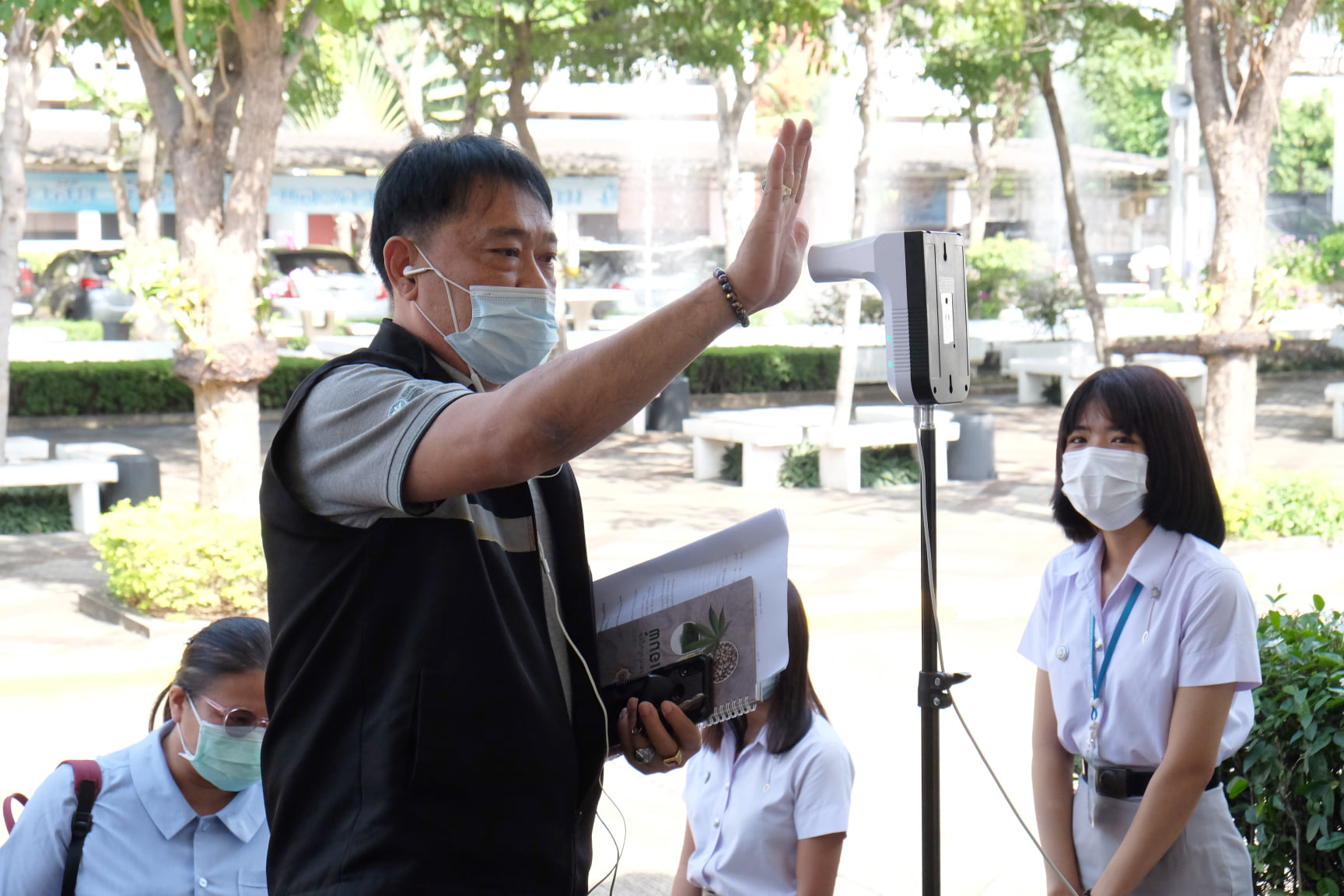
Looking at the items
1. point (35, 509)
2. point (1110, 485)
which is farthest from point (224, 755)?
point (35, 509)

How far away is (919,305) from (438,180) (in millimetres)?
792

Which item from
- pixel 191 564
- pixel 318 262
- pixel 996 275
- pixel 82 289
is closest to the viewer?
pixel 191 564

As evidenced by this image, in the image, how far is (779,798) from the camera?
2.94m

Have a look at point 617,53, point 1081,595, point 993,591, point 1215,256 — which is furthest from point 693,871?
point 617,53

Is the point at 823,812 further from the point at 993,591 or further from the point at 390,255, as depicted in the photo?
the point at 993,591

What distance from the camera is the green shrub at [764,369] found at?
18.0 m

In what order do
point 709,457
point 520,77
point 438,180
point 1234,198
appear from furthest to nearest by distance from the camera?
point 520,77
point 709,457
point 1234,198
point 438,180

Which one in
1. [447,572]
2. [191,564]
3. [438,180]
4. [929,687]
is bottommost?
[191,564]

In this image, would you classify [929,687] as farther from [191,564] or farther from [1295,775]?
[191,564]

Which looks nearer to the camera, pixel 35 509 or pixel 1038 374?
pixel 35 509

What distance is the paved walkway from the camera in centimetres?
486

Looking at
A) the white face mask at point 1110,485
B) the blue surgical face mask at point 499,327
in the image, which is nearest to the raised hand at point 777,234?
the blue surgical face mask at point 499,327

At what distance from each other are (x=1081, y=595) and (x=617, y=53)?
37.9 ft

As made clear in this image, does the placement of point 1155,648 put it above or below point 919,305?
below
